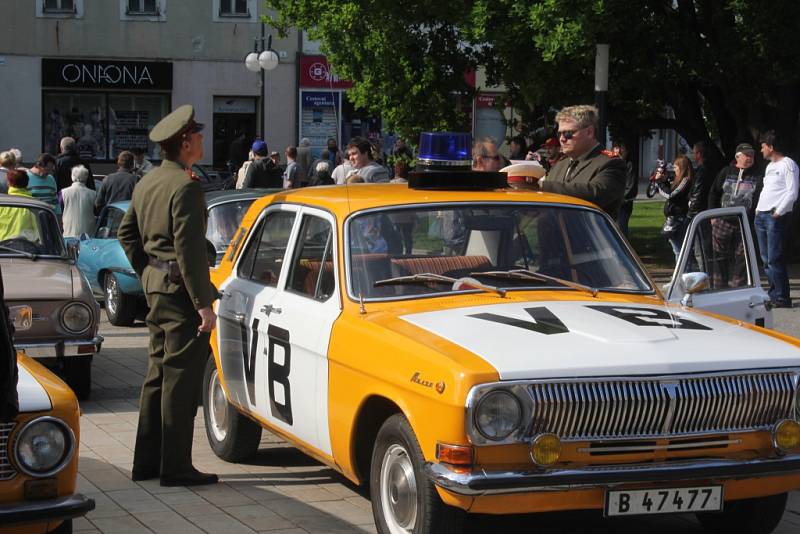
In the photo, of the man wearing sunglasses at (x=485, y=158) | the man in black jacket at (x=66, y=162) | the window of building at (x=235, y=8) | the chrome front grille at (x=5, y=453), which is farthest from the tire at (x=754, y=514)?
the window of building at (x=235, y=8)

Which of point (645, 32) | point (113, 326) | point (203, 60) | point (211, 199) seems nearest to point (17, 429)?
point (211, 199)

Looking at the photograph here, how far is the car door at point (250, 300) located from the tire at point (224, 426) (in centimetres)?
24

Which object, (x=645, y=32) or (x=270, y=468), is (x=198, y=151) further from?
(x=645, y=32)

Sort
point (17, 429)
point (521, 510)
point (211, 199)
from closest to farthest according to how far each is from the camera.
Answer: point (17, 429) → point (521, 510) → point (211, 199)

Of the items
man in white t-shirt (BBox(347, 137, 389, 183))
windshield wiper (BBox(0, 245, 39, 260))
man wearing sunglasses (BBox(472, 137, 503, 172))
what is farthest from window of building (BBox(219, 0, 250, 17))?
man wearing sunglasses (BBox(472, 137, 503, 172))

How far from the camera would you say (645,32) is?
19.2 meters

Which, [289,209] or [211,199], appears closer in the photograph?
[289,209]

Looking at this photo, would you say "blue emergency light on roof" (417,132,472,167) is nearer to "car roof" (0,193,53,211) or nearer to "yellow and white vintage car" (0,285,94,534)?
"yellow and white vintage car" (0,285,94,534)

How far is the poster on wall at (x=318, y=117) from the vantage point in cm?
3972

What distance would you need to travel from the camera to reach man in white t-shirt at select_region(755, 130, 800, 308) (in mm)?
15344

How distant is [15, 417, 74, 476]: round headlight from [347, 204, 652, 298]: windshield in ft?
6.31

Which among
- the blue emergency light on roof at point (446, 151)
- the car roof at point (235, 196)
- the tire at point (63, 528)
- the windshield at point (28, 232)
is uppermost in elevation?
the blue emergency light on roof at point (446, 151)

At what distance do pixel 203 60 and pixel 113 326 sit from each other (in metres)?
24.9

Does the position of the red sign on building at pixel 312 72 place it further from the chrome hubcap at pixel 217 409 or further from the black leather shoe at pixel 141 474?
the black leather shoe at pixel 141 474
